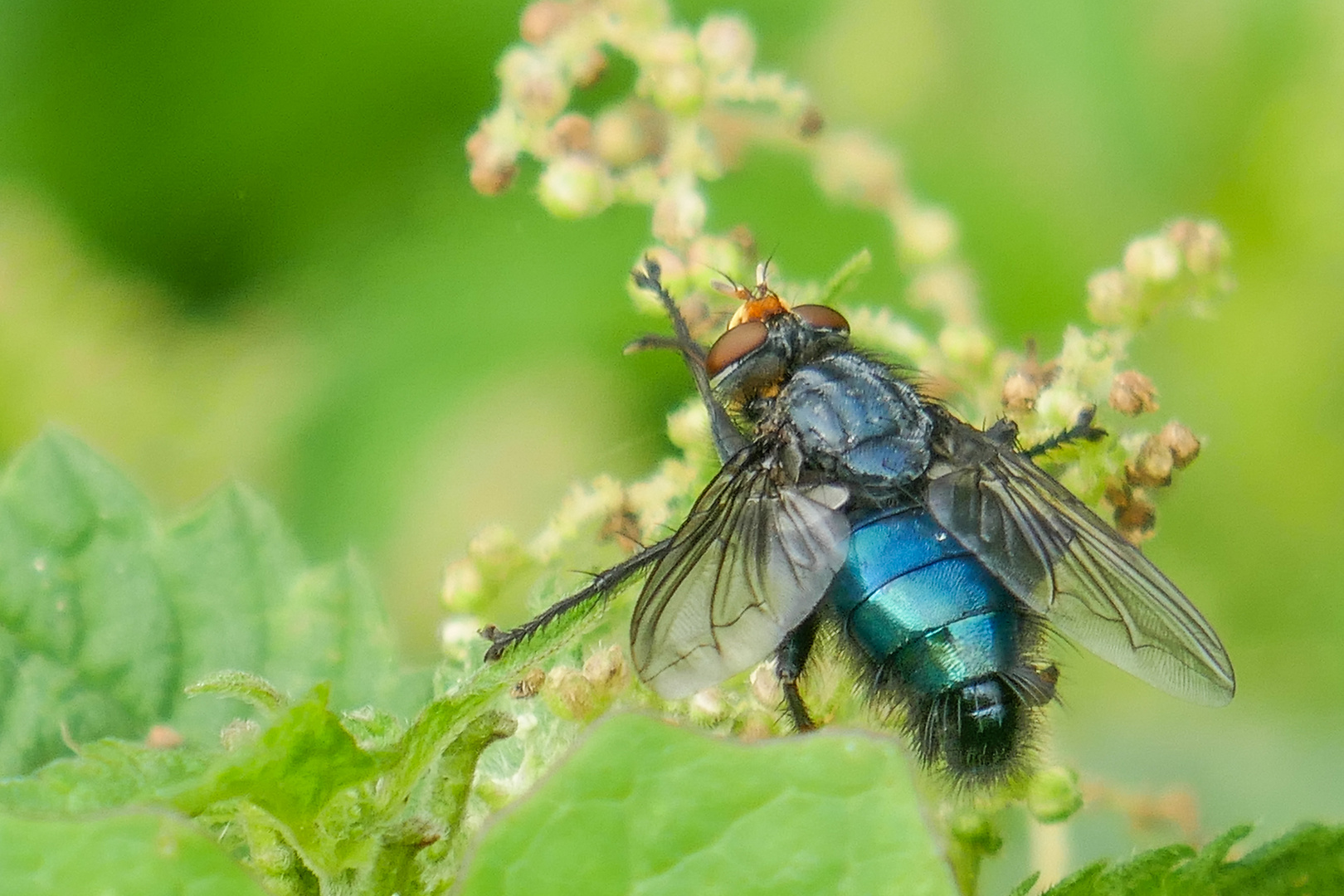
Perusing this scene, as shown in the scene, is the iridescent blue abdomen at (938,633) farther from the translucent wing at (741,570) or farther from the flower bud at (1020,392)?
the flower bud at (1020,392)

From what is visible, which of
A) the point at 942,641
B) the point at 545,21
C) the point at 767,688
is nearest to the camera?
the point at 767,688

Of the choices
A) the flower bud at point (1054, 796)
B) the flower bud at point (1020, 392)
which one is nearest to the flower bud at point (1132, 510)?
the flower bud at point (1020, 392)

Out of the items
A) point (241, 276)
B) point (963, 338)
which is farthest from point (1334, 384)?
point (241, 276)

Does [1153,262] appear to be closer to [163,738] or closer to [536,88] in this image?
[536,88]

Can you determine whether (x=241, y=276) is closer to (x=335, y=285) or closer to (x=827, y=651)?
(x=335, y=285)

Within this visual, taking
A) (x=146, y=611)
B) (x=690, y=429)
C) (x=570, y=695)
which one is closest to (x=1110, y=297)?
(x=690, y=429)
